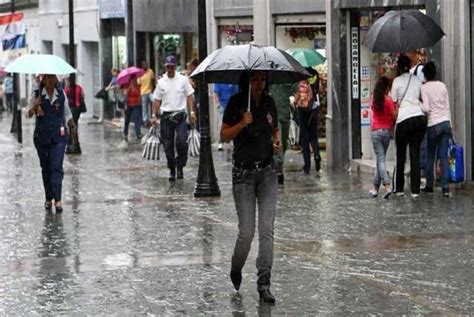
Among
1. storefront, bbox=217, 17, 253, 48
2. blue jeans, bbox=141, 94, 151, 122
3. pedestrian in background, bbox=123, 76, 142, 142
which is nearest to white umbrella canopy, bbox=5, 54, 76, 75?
storefront, bbox=217, 17, 253, 48

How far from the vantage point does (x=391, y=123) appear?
16.1 meters

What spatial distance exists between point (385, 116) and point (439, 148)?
0.87m

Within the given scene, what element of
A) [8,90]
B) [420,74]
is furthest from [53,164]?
[8,90]

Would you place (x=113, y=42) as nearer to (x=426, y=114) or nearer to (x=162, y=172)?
(x=162, y=172)

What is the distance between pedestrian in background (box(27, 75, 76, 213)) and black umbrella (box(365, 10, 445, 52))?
4.11 metres

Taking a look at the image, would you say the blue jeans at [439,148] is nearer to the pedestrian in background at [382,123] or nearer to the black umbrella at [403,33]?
the pedestrian in background at [382,123]

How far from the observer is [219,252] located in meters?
12.1

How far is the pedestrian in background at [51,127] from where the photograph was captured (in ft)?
49.6

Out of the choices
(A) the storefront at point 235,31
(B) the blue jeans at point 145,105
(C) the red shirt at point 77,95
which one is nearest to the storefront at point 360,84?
(A) the storefront at point 235,31

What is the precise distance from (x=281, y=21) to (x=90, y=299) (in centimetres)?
1427

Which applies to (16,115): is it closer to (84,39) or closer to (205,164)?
(84,39)

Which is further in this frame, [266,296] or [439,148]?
[439,148]

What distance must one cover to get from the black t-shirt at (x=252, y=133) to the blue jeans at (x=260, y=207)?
110mm

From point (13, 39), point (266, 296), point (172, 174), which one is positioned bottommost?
point (266, 296)
